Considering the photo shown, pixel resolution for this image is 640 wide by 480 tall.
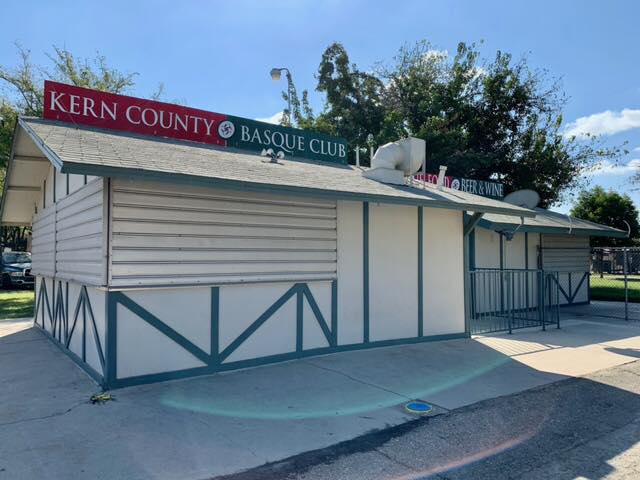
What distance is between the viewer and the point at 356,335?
741cm

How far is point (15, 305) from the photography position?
15.0 meters

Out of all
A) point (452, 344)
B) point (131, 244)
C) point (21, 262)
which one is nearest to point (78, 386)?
point (131, 244)

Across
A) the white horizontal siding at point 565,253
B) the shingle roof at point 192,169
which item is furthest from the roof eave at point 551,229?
the shingle roof at point 192,169

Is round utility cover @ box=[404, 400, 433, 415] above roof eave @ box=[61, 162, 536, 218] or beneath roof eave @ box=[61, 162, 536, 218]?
beneath

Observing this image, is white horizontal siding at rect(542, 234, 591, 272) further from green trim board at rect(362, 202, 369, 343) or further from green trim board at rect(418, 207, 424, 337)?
green trim board at rect(362, 202, 369, 343)

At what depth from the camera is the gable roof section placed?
485cm

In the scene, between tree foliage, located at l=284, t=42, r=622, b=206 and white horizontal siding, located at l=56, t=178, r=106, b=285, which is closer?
white horizontal siding, located at l=56, t=178, r=106, b=285

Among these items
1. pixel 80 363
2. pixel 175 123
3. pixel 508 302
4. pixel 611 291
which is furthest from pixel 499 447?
pixel 611 291

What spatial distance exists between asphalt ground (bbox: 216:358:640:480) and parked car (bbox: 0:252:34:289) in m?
20.9

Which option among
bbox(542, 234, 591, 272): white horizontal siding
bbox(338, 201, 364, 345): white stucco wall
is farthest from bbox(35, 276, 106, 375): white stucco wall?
bbox(542, 234, 591, 272): white horizontal siding

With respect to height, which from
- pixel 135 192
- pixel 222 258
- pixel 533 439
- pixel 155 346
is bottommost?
pixel 533 439

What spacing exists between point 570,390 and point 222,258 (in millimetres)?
4656

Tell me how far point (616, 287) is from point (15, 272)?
86.6ft

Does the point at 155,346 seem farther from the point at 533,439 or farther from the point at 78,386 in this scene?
the point at 533,439
